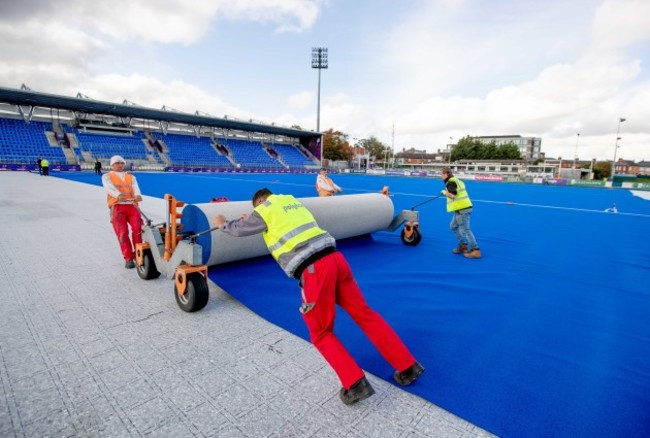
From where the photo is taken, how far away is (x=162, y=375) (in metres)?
2.31

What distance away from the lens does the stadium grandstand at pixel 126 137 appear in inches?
1118

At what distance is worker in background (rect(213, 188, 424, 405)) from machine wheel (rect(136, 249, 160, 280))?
7.42 ft

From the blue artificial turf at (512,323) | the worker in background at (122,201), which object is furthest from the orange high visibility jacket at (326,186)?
the worker in background at (122,201)

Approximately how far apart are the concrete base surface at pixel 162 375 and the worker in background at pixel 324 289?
191mm

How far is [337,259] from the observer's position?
7.18 feet

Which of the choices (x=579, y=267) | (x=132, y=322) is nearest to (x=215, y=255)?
(x=132, y=322)

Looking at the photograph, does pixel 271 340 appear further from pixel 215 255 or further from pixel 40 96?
pixel 40 96

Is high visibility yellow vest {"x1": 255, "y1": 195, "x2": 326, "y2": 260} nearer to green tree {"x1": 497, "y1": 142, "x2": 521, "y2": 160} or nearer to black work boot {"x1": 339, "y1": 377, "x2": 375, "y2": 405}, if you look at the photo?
black work boot {"x1": 339, "y1": 377, "x2": 375, "y2": 405}

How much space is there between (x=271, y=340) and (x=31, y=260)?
166 inches

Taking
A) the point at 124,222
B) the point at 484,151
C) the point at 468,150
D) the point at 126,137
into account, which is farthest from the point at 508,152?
the point at 124,222

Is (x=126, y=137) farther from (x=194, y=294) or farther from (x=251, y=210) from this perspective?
(x=194, y=294)

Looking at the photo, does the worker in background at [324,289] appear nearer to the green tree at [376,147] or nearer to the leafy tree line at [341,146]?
the leafy tree line at [341,146]

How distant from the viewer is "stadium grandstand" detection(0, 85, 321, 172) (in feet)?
93.2

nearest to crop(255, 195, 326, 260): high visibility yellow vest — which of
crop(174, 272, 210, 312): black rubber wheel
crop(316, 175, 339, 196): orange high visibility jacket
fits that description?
crop(174, 272, 210, 312): black rubber wheel
